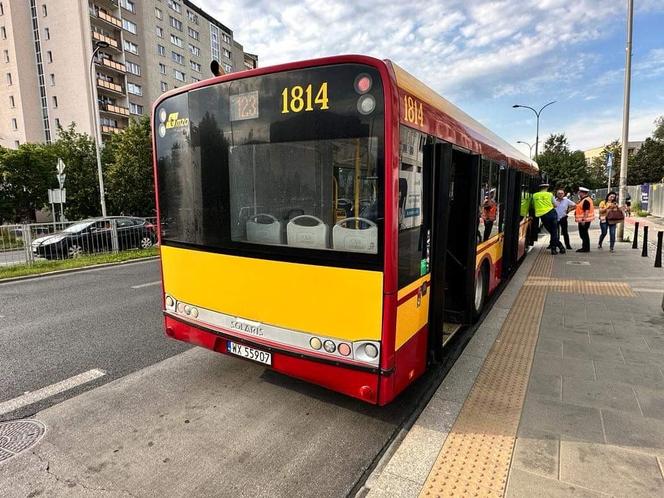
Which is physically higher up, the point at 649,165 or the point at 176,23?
the point at 176,23

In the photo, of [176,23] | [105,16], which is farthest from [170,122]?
[176,23]

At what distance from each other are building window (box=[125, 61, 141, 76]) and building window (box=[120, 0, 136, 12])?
595cm

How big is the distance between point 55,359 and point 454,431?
4.53 m

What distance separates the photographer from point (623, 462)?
2.78 meters

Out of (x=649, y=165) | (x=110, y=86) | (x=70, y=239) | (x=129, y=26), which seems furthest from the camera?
(x=649, y=165)

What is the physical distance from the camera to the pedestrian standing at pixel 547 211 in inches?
461

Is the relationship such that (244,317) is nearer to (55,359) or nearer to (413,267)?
(413,267)

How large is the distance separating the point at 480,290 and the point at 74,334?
5.79 meters

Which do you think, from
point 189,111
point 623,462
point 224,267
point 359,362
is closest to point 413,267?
point 359,362

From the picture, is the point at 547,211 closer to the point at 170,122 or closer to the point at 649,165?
the point at 170,122

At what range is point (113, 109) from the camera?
4519 cm

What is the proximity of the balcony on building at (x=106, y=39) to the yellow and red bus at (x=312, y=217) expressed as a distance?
49.5 m

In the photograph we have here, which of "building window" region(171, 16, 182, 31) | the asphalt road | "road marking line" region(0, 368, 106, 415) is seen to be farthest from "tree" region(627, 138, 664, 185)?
"road marking line" region(0, 368, 106, 415)

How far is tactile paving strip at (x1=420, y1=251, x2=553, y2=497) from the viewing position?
2.60 metres
